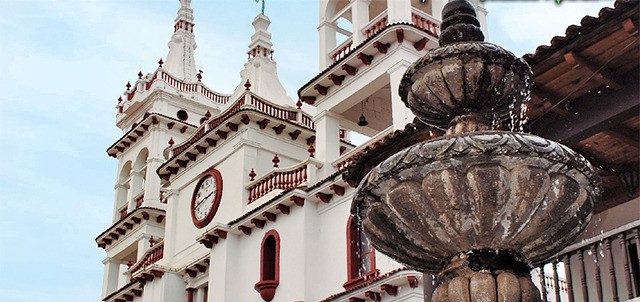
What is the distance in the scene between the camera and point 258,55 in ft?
103

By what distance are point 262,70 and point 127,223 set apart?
8.29m

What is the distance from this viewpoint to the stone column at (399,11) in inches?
962

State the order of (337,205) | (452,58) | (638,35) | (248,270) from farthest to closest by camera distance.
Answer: (248,270) < (337,205) < (638,35) < (452,58)

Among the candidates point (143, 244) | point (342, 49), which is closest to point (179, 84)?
point (143, 244)

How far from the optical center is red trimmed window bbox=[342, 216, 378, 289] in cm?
2223

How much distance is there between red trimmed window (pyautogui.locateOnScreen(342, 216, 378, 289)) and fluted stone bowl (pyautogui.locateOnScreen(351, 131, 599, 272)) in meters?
15.7

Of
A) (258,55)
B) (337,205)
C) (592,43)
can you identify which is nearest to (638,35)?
(592,43)

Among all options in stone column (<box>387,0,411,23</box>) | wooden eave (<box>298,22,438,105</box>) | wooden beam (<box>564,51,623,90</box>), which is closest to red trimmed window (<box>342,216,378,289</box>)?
wooden eave (<box>298,22,438,105</box>)

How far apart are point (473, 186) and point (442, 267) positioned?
0.68m

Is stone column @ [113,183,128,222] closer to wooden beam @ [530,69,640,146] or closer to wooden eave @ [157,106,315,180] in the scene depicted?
wooden eave @ [157,106,315,180]

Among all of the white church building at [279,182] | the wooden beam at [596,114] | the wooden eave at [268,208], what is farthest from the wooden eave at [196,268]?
the wooden beam at [596,114]

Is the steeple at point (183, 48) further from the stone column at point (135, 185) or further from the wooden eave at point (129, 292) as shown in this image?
the wooden eave at point (129, 292)

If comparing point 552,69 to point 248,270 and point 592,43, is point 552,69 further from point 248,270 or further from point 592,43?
point 248,270

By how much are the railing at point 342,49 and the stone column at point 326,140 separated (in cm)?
173
